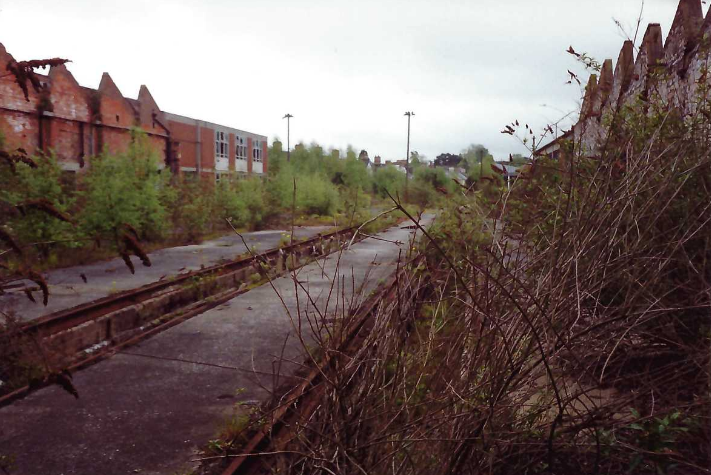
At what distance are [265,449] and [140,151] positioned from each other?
13673mm

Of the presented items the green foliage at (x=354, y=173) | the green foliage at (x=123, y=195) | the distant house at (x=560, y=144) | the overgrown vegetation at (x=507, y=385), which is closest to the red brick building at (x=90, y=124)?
the green foliage at (x=123, y=195)

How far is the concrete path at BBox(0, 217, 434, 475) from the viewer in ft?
11.7

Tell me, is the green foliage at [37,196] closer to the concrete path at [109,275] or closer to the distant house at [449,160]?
the concrete path at [109,275]

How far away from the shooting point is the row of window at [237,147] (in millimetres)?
33678

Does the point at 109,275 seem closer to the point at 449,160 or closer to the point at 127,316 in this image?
the point at 127,316

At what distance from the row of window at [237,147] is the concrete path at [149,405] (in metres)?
28.4

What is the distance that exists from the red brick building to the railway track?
5.61 meters

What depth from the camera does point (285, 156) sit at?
221ft

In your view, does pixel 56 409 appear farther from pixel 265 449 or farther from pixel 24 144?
pixel 24 144

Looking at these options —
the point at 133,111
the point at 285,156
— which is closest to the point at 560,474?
the point at 133,111

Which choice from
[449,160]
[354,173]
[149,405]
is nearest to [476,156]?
[354,173]

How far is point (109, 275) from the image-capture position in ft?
33.8

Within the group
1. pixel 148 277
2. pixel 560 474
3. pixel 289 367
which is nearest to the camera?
pixel 560 474

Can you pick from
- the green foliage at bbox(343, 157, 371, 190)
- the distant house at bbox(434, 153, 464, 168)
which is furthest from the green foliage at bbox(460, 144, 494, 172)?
the distant house at bbox(434, 153, 464, 168)
